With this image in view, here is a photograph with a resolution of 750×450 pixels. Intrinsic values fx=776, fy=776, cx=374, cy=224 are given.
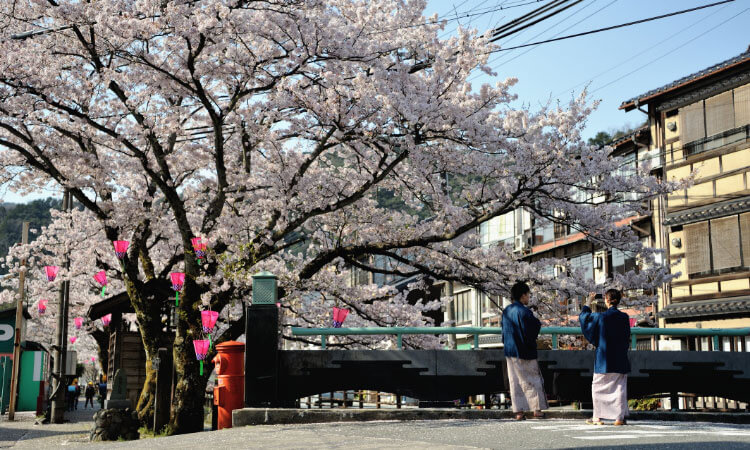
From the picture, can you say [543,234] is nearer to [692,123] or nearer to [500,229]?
[500,229]

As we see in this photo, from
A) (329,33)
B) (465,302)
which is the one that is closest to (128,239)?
(329,33)

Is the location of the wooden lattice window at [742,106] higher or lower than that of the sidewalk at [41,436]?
higher

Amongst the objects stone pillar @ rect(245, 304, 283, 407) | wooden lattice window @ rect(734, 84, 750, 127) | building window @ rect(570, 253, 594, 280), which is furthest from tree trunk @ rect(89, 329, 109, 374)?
wooden lattice window @ rect(734, 84, 750, 127)

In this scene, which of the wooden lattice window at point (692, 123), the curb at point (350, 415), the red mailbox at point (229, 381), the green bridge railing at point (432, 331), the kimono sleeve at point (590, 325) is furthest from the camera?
the wooden lattice window at point (692, 123)

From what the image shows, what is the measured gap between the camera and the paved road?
791cm

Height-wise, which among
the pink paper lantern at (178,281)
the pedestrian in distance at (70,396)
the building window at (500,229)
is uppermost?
the building window at (500,229)

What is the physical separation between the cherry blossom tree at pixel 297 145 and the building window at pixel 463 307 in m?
29.2

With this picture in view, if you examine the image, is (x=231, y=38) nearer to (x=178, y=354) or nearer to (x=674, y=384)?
(x=178, y=354)

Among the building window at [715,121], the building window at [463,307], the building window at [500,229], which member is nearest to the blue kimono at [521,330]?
the building window at [715,121]

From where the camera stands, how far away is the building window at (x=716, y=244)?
27.7m

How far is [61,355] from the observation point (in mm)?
25516

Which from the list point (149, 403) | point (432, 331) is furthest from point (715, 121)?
point (149, 403)

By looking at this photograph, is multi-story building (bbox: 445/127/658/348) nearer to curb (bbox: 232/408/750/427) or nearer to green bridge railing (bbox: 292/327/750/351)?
green bridge railing (bbox: 292/327/750/351)

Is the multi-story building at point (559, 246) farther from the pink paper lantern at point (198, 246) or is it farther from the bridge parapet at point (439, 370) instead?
the bridge parapet at point (439, 370)
